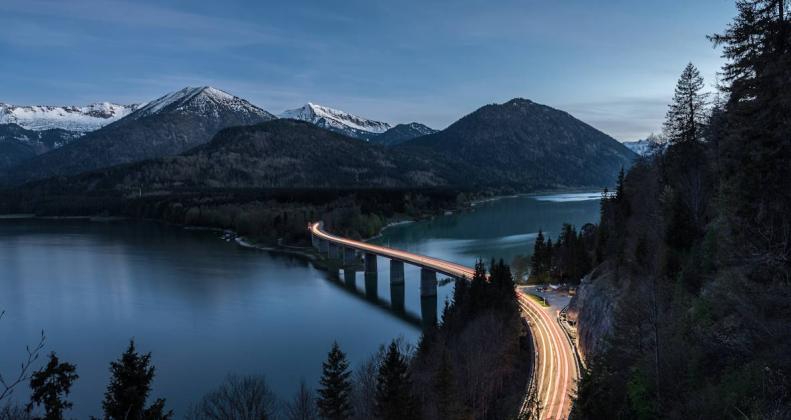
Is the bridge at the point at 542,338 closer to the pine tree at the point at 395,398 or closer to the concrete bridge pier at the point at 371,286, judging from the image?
the concrete bridge pier at the point at 371,286

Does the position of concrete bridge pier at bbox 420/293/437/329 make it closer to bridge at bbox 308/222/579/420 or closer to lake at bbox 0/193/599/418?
bridge at bbox 308/222/579/420

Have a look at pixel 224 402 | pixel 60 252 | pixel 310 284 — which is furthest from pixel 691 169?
pixel 60 252

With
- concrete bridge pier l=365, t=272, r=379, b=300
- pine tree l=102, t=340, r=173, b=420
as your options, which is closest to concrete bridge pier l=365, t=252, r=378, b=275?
concrete bridge pier l=365, t=272, r=379, b=300

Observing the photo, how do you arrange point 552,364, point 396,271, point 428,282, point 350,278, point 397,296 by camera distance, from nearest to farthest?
1. point 552,364
2. point 428,282
3. point 397,296
4. point 396,271
5. point 350,278

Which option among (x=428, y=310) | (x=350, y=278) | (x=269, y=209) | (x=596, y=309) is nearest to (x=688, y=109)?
(x=596, y=309)

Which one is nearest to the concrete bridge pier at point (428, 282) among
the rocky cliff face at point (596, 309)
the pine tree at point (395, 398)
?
the rocky cliff face at point (596, 309)

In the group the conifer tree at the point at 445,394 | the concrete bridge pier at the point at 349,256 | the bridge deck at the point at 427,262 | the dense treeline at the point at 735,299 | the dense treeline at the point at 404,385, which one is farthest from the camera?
the concrete bridge pier at the point at 349,256

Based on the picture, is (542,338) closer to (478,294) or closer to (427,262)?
(478,294)
